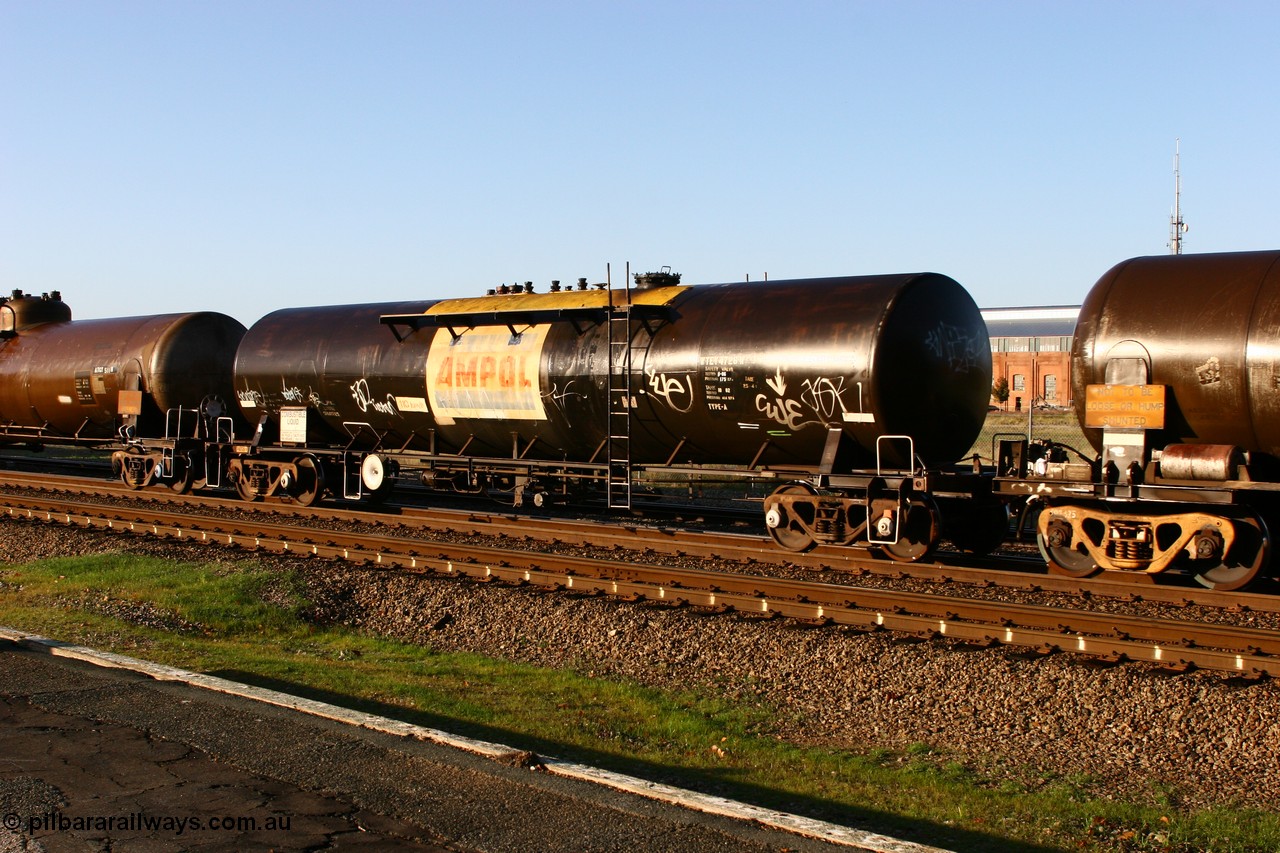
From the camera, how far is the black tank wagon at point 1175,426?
11.4m

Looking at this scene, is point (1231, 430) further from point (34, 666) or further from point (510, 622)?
point (34, 666)

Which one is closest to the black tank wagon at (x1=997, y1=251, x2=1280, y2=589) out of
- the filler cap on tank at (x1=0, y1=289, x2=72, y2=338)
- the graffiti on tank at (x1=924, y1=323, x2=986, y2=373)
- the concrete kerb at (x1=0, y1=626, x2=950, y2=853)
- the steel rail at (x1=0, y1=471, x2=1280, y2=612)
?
the steel rail at (x1=0, y1=471, x2=1280, y2=612)

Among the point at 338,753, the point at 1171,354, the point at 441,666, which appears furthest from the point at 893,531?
the point at 338,753

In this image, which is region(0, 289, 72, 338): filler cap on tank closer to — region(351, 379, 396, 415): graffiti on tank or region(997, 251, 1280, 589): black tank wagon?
region(351, 379, 396, 415): graffiti on tank

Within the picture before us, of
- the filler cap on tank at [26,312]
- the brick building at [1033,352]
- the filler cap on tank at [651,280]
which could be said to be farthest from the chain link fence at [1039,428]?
the filler cap on tank at [26,312]

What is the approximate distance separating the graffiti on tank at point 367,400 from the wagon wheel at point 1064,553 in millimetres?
11213

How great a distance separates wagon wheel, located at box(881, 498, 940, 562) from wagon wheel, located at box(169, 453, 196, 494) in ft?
50.6

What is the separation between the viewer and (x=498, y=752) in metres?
6.58

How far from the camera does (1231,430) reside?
11.6 m

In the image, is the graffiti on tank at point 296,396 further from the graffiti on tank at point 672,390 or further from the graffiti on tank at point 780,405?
the graffiti on tank at point 780,405

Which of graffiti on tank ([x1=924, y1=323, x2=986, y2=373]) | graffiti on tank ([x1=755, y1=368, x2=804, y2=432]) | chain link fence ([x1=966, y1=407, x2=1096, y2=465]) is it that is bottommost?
chain link fence ([x1=966, y1=407, x2=1096, y2=465])

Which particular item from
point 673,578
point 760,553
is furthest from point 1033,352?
point 673,578

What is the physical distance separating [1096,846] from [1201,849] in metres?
0.57

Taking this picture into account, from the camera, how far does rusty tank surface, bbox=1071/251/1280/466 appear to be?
11320 mm
